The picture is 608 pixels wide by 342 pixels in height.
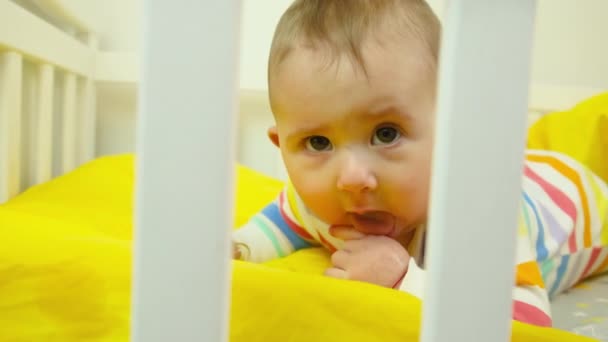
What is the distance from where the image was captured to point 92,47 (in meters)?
1.32

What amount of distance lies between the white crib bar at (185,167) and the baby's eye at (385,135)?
0.31 meters

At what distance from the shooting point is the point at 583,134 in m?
1.05

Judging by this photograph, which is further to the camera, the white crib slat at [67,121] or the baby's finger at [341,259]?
the white crib slat at [67,121]

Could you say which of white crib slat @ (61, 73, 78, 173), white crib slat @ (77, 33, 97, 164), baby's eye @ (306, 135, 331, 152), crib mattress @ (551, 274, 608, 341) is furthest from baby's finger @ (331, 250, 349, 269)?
white crib slat @ (77, 33, 97, 164)

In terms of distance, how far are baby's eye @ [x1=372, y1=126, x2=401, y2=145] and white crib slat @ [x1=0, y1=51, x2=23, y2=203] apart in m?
0.63

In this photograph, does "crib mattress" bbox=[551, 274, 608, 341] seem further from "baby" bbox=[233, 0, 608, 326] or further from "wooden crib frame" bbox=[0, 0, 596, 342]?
"wooden crib frame" bbox=[0, 0, 596, 342]

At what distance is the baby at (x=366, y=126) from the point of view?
0.57 m

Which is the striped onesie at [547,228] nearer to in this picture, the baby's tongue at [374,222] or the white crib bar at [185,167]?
the baby's tongue at [374,222]

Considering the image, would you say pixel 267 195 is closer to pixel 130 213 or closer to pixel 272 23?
pixel 130 213

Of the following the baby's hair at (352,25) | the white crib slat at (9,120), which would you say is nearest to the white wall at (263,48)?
the white crib slat at (9,120)

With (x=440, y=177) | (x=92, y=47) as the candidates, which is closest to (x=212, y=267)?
(x=440, y=177)

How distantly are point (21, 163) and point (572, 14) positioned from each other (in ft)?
4.76

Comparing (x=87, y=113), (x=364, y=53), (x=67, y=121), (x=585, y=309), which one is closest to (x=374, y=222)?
(x=364, y=53)

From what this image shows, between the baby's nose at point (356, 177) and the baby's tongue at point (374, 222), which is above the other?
the baby's nose at point (356, 177)
